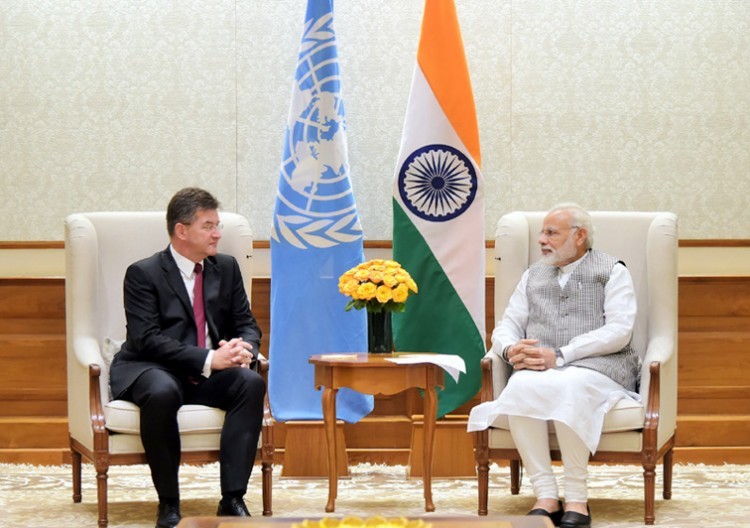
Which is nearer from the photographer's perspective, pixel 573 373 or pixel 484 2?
pixel 573 373

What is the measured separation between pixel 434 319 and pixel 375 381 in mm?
1001

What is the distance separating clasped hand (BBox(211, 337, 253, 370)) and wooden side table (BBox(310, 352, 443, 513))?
0.27 metres

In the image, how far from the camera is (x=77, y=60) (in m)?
5.77

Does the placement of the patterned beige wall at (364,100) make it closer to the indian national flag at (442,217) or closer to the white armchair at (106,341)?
the indian national flag at (442,217)

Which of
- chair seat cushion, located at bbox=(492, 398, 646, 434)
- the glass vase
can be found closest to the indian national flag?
the glass vase

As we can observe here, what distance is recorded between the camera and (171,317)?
437 centimetres

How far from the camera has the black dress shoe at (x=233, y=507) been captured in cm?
408

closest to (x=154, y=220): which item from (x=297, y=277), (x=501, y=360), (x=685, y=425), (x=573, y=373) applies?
(x=297, y=277)

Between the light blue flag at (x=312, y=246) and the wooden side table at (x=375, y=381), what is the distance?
0.85 meters

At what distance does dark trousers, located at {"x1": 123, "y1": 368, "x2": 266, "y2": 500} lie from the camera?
4.04 metres

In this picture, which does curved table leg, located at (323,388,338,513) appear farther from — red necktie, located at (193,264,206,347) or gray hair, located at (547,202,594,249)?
gray hair, located at (547,202,594,249)

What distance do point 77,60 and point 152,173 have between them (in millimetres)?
704

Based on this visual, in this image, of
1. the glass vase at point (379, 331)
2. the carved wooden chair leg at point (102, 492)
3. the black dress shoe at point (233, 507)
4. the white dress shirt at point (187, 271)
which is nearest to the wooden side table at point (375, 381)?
the glass vase at point (379, 331)

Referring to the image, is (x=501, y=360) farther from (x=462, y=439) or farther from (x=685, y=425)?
(x=685, y=425)
